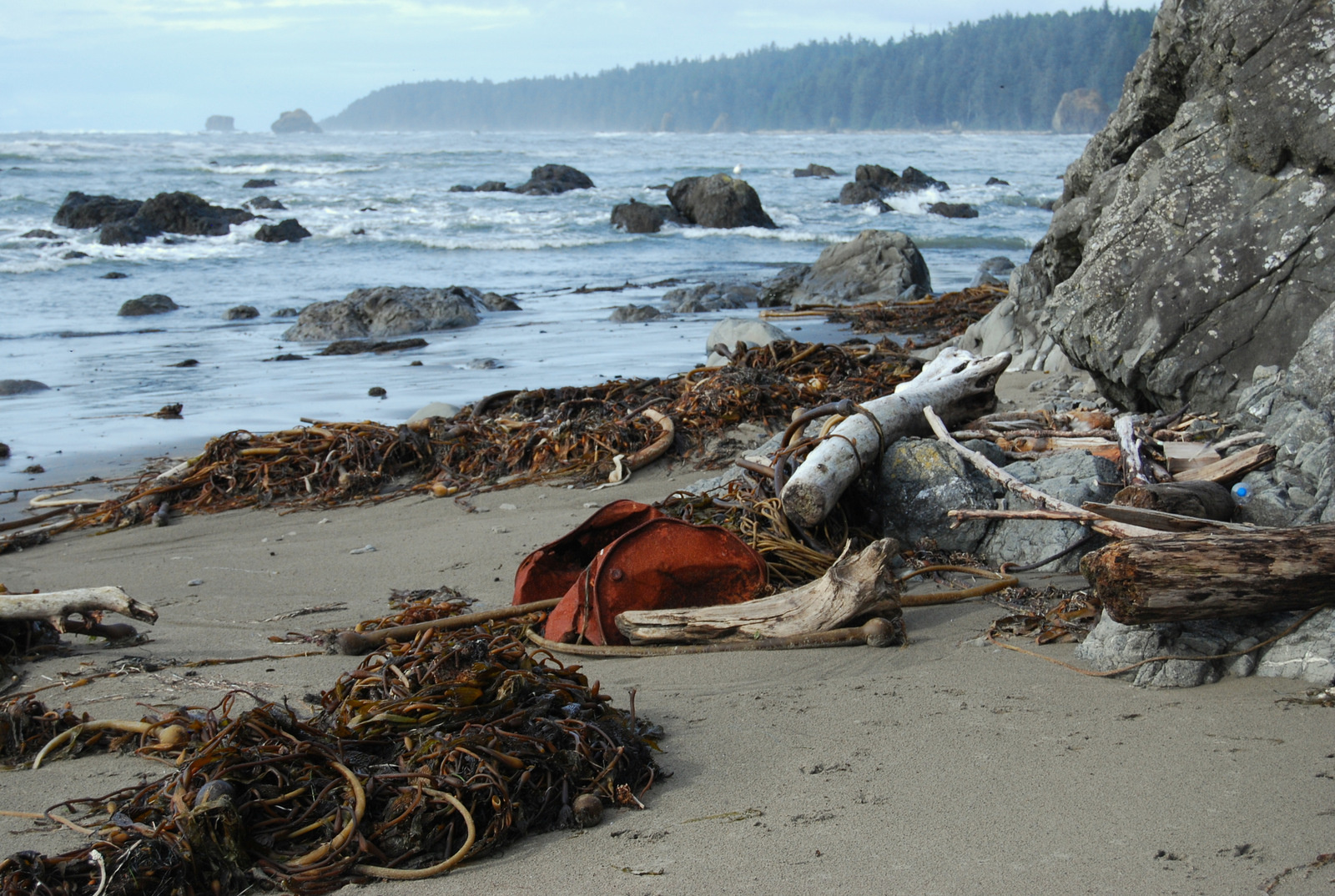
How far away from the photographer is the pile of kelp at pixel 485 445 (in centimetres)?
645

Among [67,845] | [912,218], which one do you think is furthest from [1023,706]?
[912,218]

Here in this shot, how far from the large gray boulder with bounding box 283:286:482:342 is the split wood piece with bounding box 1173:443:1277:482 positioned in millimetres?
10974

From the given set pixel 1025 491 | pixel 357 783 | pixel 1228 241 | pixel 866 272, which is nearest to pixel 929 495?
pixel 1025 491

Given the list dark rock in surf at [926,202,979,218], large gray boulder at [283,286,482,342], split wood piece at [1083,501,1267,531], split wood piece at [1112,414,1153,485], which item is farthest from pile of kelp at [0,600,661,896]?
dark rock in surf at [926,202,979,218]

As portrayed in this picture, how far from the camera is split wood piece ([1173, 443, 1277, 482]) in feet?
13.4

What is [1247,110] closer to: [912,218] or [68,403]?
[68,403]

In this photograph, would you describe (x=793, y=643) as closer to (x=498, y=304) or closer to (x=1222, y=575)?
(x=1222, y=575)

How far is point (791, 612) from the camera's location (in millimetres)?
3576

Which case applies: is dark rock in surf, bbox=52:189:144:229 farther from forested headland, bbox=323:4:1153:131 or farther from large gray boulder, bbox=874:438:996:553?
forested headland, bbox=323:4:1153:131

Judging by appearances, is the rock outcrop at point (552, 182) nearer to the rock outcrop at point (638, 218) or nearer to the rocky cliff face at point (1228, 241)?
the rock outcrop at point (638, 218)

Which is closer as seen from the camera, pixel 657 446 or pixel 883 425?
pixel 883 425

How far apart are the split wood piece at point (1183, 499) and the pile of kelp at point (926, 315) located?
7.58m

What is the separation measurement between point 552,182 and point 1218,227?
3791cm

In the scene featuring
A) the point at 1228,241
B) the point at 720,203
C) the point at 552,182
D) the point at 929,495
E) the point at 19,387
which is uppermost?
the point at 552,182
